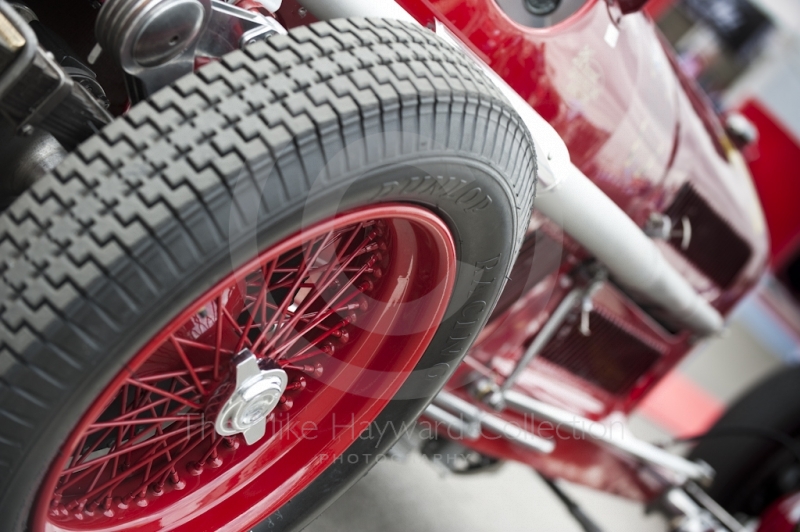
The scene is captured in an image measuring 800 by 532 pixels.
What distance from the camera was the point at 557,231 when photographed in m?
1.60

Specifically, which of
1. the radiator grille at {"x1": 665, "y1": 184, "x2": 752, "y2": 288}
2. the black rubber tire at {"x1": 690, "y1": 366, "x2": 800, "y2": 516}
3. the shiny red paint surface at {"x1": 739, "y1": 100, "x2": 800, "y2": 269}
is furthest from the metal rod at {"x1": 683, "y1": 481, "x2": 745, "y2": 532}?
the shiny red paint surface at {"x1": 739, "y1": 100, "x2": 800, "y2": 269}

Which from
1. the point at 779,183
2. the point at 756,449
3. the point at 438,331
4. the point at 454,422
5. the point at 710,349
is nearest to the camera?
the point at 438,331

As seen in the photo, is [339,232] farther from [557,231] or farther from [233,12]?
[557,231]

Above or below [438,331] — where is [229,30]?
above

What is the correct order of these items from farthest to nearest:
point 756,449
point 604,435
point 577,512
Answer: point 756,449 < point 577,512 < point 604,435

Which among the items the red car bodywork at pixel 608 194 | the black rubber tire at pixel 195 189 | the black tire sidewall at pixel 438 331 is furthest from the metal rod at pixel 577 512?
the black rubber tire at pixel 195 189

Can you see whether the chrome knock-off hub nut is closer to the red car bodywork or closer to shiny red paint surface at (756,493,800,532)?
the red car bodywork

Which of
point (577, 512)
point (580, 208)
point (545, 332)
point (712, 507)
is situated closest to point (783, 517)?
point (712, 507)

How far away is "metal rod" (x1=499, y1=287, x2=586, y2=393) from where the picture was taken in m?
1.69

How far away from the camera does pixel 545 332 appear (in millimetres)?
1715

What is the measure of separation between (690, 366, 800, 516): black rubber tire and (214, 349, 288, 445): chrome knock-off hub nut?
204 cm

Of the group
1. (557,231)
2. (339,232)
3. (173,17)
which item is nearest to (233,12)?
(173,17)

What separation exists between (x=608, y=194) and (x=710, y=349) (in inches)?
139

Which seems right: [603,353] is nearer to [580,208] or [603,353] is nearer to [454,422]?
[454,422]
